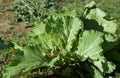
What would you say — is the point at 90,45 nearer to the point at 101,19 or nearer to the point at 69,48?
the point at 69,48

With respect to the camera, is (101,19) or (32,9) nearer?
(101,19)

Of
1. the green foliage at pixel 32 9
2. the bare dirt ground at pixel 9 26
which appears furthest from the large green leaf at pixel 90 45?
the green foliage at pixel 32 9

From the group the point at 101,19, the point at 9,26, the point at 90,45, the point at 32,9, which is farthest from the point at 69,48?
the point at 32,9

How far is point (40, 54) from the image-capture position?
515 cm

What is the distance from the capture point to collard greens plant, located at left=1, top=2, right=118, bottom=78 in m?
5.11

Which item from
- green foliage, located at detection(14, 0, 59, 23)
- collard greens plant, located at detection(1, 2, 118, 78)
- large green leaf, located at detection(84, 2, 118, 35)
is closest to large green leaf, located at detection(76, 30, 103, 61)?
collard greens plant, located at detection(1, 2, 118, 78)

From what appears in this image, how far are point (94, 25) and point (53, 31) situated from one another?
863 mm

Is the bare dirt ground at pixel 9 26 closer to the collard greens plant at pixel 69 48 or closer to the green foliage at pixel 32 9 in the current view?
the green foliage at pixel 32 9

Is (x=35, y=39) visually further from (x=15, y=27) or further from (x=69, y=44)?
(x=15, y=27)

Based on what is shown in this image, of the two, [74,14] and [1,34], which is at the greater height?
[74,14]

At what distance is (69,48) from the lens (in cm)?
541

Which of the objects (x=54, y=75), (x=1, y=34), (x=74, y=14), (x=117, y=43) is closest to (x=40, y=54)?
(x=54, y=75)

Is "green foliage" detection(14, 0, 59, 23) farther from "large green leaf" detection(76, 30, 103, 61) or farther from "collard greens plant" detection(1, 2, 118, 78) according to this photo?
"large green leaf" detection(76, 30, 103, 61)

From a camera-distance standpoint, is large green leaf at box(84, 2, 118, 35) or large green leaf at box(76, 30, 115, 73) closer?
large green leaf at box(76, 30, 115, 73)
